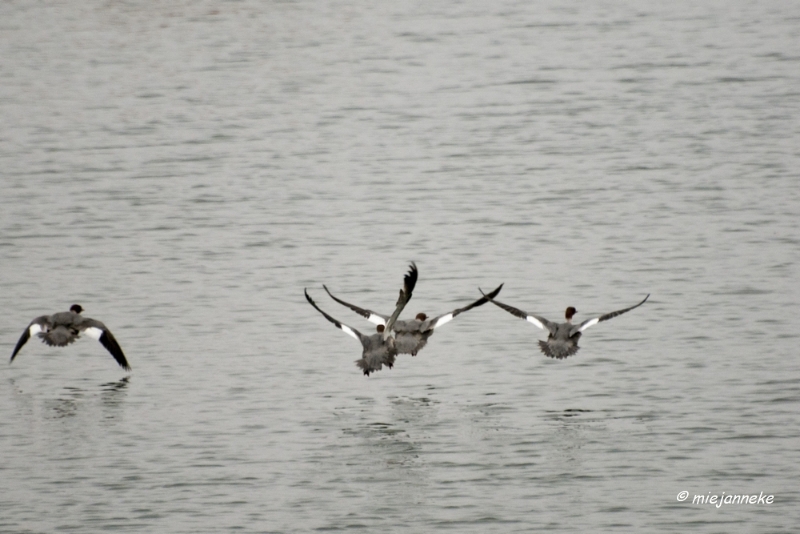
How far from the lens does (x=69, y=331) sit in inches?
814

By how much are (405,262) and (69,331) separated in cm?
898

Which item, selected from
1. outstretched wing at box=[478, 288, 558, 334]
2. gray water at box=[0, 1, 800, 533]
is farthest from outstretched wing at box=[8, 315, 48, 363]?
outstretched wing at box=[478, 288, 558, 334]

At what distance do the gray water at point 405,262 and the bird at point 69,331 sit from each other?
399 mm

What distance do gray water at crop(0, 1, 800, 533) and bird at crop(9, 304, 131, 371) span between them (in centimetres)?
40

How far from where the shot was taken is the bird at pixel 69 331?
20.6 meters

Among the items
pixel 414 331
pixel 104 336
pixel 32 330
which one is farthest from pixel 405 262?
pixel 32 330

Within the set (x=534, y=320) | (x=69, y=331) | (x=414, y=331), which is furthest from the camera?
(x=69, y=331)

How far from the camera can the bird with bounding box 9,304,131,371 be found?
810 inches

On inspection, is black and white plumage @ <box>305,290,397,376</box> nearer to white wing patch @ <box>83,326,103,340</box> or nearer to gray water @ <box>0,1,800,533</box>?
gray water @ <box>0,1,800,533</box>

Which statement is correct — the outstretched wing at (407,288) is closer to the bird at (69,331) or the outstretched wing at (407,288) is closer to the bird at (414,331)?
the bird at (414,331)

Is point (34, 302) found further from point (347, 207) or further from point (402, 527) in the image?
point (402, 527)

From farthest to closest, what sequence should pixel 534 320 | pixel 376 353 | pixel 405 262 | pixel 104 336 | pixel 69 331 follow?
pixel 405 262
pixel 104 336
pixel 69 331
pixel 534 320
pixel 376 353

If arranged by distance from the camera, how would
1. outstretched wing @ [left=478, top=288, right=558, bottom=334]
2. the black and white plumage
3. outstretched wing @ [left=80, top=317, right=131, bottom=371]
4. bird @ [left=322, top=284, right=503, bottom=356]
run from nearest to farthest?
the black and white plumage
bird @ [left=322, top=284, right=503, bottom=356]
outstretched wing @ [left=478, top=288, right=558, bottom=334]
outstretched wing @ [left=80, top=317, right=131, bottom=371]

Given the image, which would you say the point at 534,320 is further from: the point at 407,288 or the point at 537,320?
the point at 407,288
